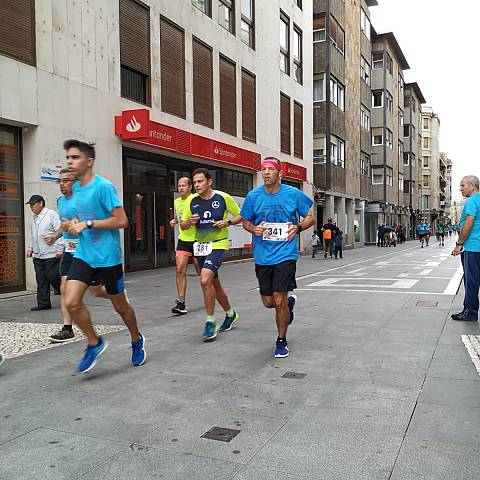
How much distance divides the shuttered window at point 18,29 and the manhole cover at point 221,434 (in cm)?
896

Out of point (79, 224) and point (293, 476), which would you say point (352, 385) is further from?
point (79, 224)

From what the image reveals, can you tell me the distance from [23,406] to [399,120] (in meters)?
55.6

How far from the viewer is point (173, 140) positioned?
46.9 feet

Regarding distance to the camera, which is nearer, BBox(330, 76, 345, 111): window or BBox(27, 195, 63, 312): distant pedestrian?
BBox(27, 195, 63, 312): distant pedestrian

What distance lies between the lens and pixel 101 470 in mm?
2699

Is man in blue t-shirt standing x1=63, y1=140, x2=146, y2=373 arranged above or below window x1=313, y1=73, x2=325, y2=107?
below

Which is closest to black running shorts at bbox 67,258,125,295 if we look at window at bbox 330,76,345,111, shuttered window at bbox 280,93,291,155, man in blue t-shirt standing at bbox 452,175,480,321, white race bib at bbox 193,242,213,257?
white race bib at bbox 193,242,213,257

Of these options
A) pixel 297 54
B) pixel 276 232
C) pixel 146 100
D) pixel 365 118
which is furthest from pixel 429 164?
pixel 276 232

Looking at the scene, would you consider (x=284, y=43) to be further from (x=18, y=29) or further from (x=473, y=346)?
(x=473, y=346)

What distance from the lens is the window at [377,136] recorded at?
47013 millimetres

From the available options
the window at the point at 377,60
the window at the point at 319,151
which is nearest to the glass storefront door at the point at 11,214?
the window at the point at 319,151

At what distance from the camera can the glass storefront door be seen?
10.1 m

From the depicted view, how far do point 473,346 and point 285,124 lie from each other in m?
19.5

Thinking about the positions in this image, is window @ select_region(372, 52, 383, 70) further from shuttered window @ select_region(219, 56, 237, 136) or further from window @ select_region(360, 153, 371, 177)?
shuttered window @ select_region(219, 56, 237, 136)
